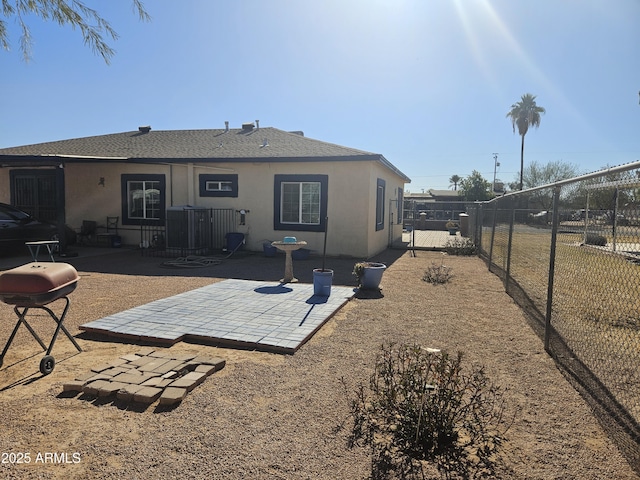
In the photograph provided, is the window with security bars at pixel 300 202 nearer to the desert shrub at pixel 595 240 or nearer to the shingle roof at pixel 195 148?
the shingle roof at pixel 195 148

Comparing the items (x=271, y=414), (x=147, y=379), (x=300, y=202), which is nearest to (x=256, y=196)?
(x=300, y=202)

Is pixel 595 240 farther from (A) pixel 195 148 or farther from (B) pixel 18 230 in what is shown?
(A) pixel 195 148

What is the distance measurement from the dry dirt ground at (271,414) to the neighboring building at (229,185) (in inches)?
259

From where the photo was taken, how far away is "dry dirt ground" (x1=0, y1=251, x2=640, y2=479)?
252 cm

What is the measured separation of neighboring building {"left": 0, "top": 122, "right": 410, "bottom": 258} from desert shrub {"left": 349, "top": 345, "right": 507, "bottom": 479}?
864 centimetres

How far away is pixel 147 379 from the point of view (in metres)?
3.58

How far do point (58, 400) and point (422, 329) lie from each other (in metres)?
3.95

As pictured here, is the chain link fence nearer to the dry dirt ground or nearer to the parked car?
the dry dirt ground

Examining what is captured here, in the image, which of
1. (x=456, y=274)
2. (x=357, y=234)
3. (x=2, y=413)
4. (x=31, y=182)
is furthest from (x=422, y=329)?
(x=31, y=182)

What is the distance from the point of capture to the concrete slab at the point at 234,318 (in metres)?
4.79

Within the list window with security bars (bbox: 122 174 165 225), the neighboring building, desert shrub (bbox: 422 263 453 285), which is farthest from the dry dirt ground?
window with security bars (bbox: 122 174 165 225)

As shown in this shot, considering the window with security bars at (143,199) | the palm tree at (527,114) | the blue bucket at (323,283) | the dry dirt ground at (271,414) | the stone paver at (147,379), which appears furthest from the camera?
the palm tree at (527,114)

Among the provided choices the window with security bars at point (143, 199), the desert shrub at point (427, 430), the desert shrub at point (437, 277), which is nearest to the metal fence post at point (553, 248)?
the desert shrub at point (427, 430)

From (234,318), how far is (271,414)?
2.64m
